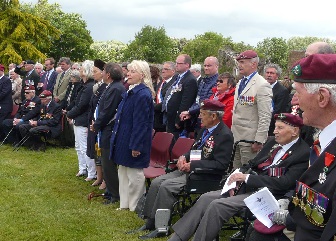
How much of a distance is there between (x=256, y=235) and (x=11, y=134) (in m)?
9.06

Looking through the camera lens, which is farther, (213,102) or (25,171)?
(25,171)

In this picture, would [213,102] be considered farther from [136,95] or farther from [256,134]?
[136,95]

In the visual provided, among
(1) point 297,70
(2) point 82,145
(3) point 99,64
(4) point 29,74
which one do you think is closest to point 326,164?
(1) point 297,70

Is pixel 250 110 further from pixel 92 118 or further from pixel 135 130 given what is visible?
pixel 92 118

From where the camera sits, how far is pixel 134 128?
634 centimetres

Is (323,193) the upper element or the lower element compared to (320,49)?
lower

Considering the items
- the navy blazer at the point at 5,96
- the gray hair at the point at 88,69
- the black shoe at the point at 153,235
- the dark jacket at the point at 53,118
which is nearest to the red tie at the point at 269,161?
the black shoe at the point at 153,235

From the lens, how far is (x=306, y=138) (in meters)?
4.91

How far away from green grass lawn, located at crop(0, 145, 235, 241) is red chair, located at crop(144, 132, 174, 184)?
62 centimetres

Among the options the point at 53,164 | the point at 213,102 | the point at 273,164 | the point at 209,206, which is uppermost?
the point at 213,102

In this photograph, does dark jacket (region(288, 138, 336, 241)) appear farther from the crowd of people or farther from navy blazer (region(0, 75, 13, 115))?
navy blazer (region(0, 75, 13, 115))

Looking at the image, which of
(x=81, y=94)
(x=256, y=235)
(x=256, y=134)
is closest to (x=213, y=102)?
(x=256, y=134)

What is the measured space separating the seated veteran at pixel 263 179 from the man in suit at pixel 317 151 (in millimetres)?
2356

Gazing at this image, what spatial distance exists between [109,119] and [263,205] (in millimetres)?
3715
